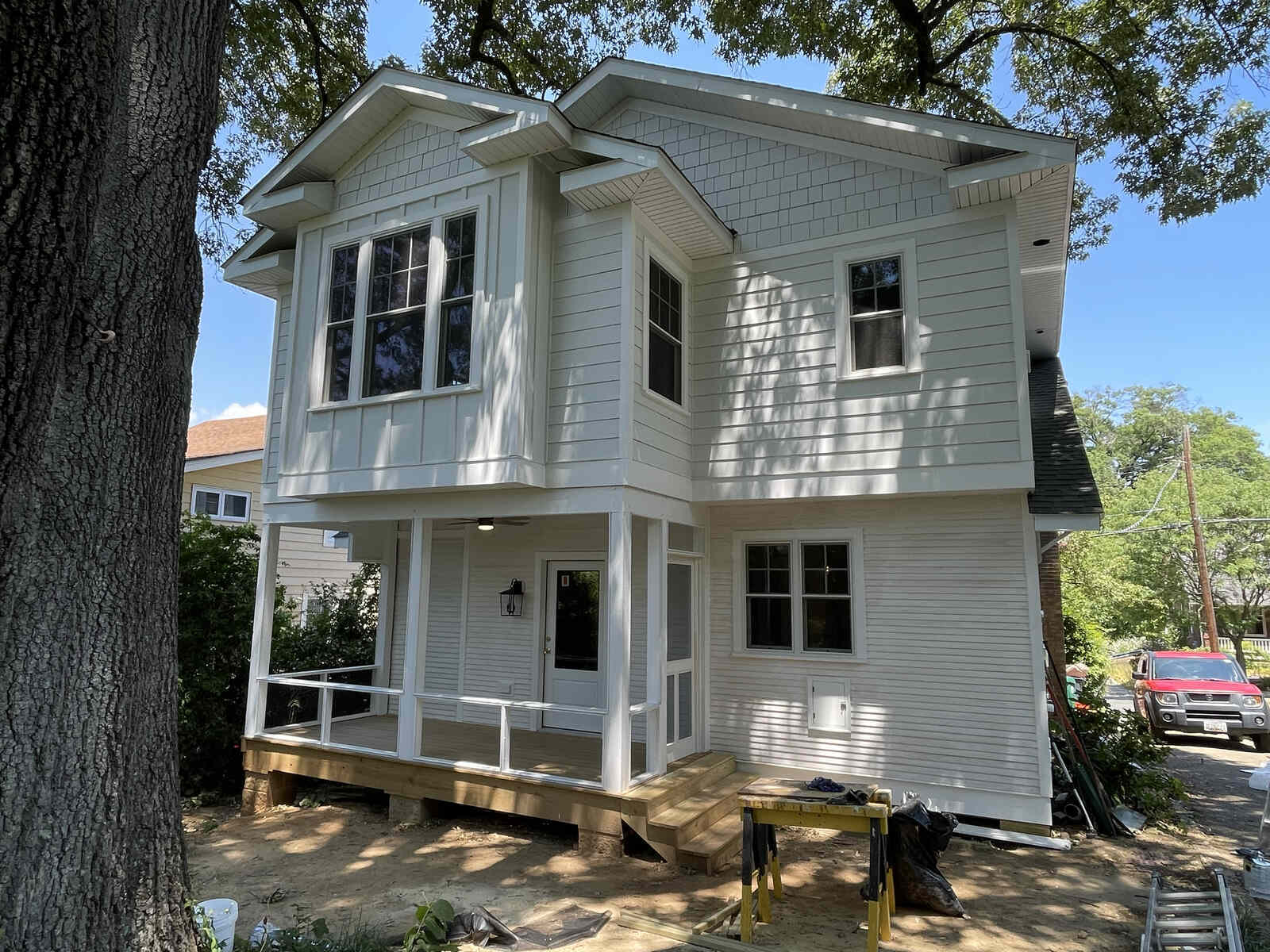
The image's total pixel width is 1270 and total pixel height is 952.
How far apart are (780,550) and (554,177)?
4552 millimetres

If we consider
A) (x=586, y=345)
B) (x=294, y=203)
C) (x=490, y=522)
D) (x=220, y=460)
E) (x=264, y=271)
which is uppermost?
(x=294, y=203)

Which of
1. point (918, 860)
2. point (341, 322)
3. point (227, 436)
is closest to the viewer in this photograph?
point (918, 860)

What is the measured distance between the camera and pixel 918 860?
5.57 metres

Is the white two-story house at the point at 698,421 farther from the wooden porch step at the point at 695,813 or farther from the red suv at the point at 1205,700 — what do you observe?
the red suv at the point at 1205,700

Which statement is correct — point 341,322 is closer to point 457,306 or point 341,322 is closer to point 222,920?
point 457,306

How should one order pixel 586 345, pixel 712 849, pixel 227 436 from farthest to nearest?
pixel 227 436 → pixel 586 345 → pixel 712 849

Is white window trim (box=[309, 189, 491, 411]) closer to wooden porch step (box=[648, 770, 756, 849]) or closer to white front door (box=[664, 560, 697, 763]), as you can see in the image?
white front door (box=[664, 560, 697, 763])

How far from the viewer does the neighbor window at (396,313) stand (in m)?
7.89

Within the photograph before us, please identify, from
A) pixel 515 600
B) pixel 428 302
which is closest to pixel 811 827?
pixel 515 600

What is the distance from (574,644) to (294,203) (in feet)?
19.6

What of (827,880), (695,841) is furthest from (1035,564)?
(695,841)

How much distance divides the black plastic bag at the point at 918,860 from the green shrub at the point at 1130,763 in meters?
3.17

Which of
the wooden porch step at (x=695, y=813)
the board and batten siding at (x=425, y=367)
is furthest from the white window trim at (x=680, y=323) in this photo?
the wooden porch step at (x=695, y=813)

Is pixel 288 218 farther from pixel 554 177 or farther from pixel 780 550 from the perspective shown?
pixel 780 550
